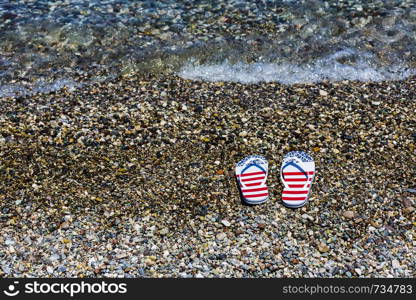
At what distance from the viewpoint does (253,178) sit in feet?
19.0

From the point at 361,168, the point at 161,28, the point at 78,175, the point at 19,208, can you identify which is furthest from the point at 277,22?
the point at 19,208

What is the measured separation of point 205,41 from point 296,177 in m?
3.98

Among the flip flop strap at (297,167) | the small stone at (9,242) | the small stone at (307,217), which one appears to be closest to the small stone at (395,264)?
the small stone at (307,217)

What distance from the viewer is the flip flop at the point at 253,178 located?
5.60 m

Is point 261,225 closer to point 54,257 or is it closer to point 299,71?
point 54,257

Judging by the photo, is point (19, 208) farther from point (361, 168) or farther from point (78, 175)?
point (361, 168)

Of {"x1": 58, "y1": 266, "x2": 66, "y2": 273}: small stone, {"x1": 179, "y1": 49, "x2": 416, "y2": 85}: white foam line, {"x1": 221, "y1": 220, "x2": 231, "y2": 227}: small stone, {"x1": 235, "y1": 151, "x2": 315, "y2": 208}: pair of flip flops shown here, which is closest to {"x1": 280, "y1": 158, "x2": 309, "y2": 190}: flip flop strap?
{"x1": 235, "y1": 151, "x2": 315, "y2": 208}: pair of flip flops

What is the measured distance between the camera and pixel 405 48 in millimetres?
8742

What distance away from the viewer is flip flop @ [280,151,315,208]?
556 cm

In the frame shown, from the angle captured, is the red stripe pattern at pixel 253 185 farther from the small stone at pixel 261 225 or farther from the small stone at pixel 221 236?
the small stone at pixel 221 236

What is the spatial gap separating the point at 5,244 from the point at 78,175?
1223 mm

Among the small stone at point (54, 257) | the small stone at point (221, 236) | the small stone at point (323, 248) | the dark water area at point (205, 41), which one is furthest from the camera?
the dark water area at point (205, 41)

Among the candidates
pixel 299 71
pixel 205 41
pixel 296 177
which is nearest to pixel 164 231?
Result: pixel 296 177

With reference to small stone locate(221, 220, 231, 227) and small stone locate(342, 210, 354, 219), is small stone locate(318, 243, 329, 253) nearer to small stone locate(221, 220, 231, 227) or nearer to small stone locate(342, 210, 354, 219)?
small stone locate(342, 210, 354, 219)
